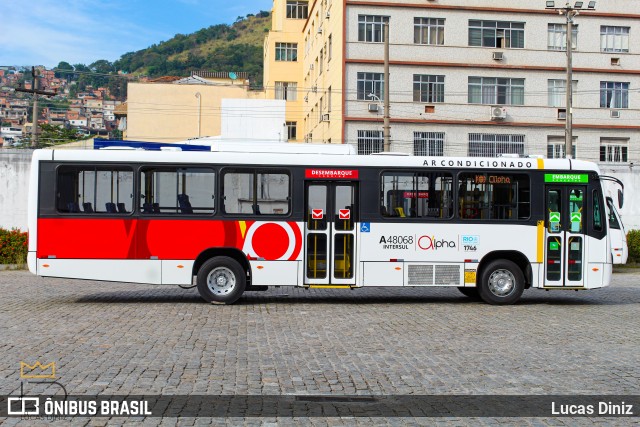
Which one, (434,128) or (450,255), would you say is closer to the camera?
(450,255)

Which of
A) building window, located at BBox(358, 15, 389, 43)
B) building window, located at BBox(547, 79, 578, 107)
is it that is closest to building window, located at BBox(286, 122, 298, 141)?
building window, located at BBox(358, 15, 389, 43)

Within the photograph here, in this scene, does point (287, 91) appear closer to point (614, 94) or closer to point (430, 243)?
point (614, 94)

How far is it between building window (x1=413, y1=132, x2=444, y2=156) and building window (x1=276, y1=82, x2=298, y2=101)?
26.8 m

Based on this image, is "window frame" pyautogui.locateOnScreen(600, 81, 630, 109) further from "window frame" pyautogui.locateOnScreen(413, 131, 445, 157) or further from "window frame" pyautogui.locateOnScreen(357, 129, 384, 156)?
"window frame" pyautogui.locateOnScreen(357, 129, 384, 156)

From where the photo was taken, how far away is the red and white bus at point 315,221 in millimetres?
16969

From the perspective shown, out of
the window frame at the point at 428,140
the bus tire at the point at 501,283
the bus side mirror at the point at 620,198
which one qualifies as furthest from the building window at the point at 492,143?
the bus tire at the point at 501,283

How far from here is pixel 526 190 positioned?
17.9 metres

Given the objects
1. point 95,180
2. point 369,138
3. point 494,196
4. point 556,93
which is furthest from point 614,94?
point 95,180

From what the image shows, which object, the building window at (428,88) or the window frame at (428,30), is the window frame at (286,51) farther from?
the building window at (428,88)

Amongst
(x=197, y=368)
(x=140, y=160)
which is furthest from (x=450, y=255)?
(x=197, y=368)

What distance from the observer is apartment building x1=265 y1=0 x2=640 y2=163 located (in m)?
51.0

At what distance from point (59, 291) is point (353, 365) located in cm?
1179

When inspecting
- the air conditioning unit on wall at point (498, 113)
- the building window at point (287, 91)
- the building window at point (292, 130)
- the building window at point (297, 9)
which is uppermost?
the building window at point (297, 9)

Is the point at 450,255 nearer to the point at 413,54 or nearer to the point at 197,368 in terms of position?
the point at 197,368
